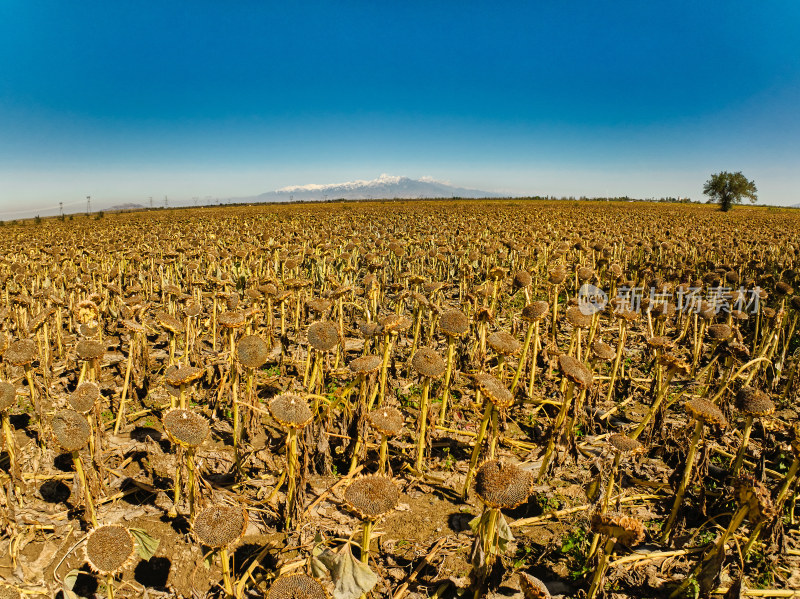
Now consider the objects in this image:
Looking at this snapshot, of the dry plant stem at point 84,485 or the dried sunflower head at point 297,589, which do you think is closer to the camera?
the dried sunflower head at point 297,589

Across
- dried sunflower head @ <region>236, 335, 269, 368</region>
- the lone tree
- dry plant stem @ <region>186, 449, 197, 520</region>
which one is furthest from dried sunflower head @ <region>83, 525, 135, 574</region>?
the lone tree

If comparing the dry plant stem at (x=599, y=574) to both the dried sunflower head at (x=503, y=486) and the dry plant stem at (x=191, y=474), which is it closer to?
the dried sunflower head at (x=503, y=486)

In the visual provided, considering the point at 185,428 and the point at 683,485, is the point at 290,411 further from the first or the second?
the point at 683,485

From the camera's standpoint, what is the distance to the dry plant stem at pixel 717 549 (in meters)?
3.19

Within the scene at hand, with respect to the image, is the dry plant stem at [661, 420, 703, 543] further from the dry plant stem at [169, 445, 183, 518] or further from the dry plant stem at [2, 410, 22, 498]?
the dry plant stem at [2, 410, 22, 498]

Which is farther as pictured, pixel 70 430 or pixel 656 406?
pixel 656 406

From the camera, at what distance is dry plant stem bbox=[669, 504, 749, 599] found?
319 cm

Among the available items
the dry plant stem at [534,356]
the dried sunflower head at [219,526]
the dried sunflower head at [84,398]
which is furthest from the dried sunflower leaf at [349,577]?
the dry plant stem at [534,356]

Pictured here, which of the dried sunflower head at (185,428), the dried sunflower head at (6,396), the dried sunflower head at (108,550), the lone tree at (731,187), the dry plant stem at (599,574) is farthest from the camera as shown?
the lone tree at (731,187)

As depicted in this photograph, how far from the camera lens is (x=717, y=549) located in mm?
3293

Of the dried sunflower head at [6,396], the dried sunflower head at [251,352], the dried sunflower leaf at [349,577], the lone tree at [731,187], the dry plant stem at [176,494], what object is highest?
the lone tree at [731,187]

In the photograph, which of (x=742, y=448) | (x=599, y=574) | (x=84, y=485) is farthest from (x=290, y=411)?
(x=742, y=448)

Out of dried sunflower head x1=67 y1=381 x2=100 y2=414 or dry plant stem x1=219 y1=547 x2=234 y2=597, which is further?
dried sunflower head x1=67 y1=381 x2=100 y2=414

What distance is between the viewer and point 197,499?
405 centimetres
